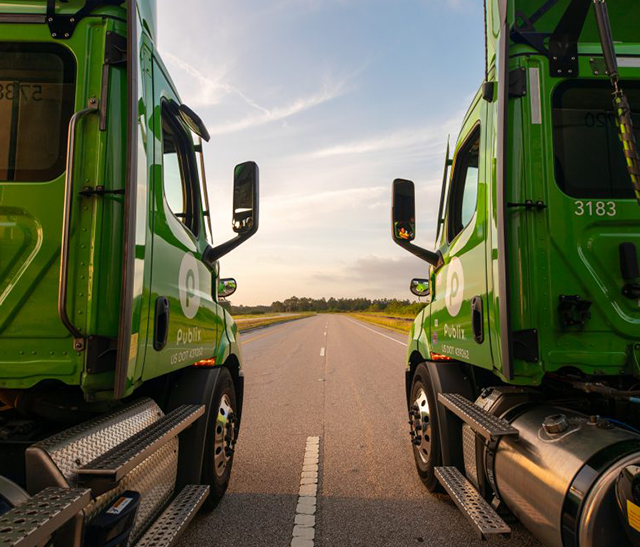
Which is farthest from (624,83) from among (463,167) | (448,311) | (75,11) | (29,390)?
(29,390)

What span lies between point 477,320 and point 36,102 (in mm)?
2745

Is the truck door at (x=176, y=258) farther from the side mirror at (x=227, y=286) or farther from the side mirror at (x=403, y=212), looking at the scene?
the side mirror at (x=403, y=212)

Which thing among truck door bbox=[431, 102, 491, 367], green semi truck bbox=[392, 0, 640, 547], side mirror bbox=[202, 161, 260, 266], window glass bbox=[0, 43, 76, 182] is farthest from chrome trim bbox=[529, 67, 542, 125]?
window glass bbox=[0, 43, 76, 182]

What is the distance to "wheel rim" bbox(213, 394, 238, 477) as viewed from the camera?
334cm

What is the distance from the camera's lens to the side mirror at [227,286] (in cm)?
443

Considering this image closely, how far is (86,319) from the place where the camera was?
2.04 metres

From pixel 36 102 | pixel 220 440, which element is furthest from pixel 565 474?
pixel 36 102

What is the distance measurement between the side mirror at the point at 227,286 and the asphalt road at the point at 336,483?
167 cm

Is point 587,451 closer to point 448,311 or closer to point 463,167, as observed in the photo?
point 448,311

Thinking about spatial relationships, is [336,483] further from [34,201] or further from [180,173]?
[34,201]

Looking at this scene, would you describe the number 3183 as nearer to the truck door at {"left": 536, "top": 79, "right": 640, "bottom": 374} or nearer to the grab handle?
the truck door at {"left": 536, "top": 79, "right": 640, "bottom": 374}

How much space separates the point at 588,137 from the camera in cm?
269

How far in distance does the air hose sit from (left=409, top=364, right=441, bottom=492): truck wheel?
7.08ft

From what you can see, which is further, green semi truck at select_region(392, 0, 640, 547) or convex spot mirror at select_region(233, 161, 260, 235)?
convex spot mirror at select_region(233, 161, 260, 235)
